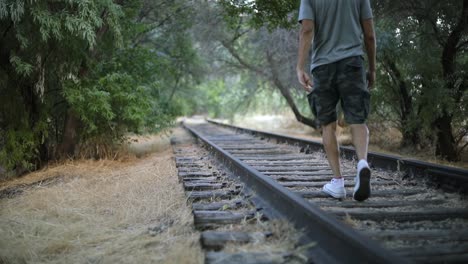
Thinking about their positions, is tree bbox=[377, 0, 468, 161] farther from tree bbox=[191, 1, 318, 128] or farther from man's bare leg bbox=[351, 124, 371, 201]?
tree bbox=[191, 1, 318, 128]

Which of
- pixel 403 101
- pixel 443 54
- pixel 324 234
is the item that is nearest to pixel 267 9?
pixel 443 54

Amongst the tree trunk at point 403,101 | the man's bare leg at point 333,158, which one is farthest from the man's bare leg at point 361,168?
the tree trunk at point 403,101

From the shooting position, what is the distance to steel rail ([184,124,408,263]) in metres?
1.94

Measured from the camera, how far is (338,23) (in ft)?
10.9

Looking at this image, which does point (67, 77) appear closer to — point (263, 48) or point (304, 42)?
point (304, 42)

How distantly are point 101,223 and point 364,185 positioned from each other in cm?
203

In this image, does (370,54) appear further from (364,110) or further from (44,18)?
(44,18)

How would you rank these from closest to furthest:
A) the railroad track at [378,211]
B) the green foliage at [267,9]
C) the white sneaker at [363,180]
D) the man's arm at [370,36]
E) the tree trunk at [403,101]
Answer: the railroad track at [378,211] < the white sneaker at [363,180] < the man's arm at [370,36] < the green foliage at [267,9] < the tree trunk at [403,101]

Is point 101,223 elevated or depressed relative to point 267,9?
depressed

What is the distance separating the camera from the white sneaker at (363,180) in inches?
122

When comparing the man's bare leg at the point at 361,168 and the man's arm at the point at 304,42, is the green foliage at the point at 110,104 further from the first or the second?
the man's bare leg at the point at 361,168

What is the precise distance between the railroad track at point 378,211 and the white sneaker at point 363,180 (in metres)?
0.11

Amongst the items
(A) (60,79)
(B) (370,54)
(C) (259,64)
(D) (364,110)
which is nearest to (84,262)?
(D) (364,110)

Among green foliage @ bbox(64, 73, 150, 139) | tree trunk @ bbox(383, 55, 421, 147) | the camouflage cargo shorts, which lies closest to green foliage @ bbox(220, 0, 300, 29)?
tree trunk @ bbox(383, 55, 421, 147)
